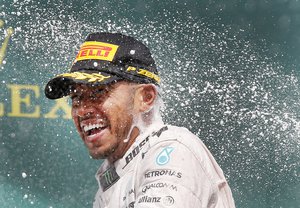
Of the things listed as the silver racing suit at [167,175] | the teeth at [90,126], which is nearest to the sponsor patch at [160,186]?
the silver racing suit at [167,175]

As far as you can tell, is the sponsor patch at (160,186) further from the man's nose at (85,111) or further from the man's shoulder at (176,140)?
the man's nose at (85,111)

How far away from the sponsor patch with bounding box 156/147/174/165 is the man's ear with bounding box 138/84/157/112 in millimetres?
390

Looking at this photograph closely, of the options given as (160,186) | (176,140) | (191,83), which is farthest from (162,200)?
(191,83)

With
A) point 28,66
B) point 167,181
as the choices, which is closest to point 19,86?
point 28,66

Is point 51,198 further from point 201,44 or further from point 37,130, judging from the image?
point 201,44

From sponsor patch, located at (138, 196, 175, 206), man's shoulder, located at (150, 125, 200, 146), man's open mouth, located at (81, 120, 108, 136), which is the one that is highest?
man's shoulder, located at (150, 125, 200, 146)

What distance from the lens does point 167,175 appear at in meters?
1.38

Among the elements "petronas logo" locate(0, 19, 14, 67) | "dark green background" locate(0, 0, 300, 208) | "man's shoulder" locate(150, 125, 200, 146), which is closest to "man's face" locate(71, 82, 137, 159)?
"man's shoulder" locate(150, 125, 200, 146)

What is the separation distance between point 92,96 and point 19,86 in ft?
11.9

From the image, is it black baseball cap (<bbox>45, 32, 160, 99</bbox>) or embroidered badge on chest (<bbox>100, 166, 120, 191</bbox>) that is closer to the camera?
black baseball cap (<bbox>45, 32, 160, 99</bbox>)

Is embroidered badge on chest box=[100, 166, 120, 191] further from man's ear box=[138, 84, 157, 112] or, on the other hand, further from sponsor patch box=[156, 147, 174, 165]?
sponsor patch box=[156, 147, 174, 165]

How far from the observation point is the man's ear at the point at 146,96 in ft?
6.05

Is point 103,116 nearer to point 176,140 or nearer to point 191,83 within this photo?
point 176,140

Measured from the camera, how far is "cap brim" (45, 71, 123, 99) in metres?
1.67
